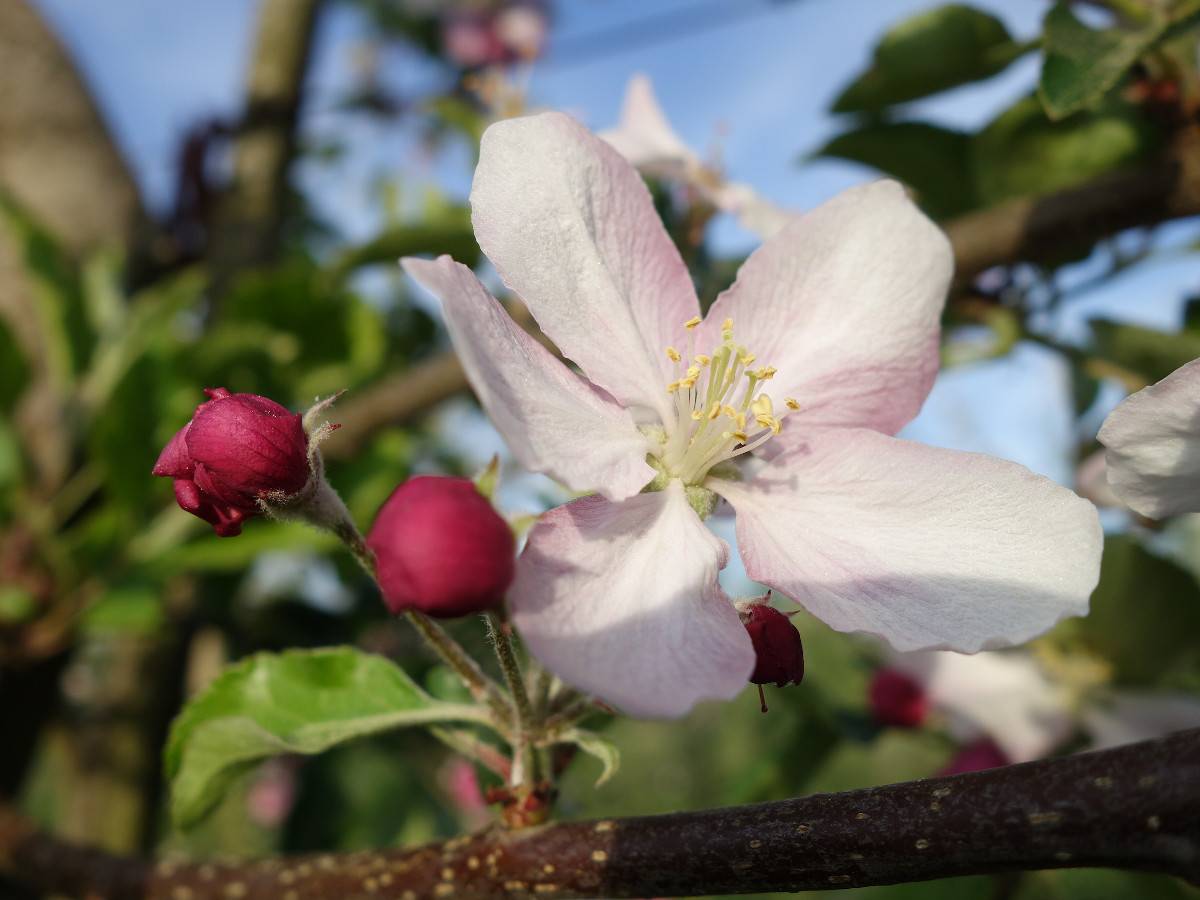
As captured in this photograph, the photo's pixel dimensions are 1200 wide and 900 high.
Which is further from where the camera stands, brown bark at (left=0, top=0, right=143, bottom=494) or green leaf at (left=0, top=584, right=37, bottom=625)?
brown bark at (left=0, top=0, right=143, bottom=494)

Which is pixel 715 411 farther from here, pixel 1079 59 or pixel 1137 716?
pixel 1137 716

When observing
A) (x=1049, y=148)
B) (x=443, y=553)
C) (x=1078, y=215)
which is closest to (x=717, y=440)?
(x=443, y=553)

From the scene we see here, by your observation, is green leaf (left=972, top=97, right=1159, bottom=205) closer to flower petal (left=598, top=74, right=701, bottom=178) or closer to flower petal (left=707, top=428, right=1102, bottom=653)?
flower petal (left=598, top=74, right=701, bottom=178)

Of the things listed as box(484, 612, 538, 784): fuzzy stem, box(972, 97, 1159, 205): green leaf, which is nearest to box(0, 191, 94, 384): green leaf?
box(484, 612, 538, 784): fuzzy stem

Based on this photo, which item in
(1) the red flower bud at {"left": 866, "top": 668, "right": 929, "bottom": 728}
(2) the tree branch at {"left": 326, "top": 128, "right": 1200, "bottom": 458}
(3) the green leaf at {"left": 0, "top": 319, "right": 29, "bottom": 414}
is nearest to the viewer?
(2) the tree branch at {"left": 326, "top": 128, "right": 1200, "bottom": 458}

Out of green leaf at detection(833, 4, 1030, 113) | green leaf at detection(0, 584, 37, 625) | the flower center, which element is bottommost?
green leaf at detection(0, 584, 37, 625)

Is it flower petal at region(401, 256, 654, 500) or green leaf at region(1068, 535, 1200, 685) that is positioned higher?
A: flower petal at region(401, 256, 654, 500)
